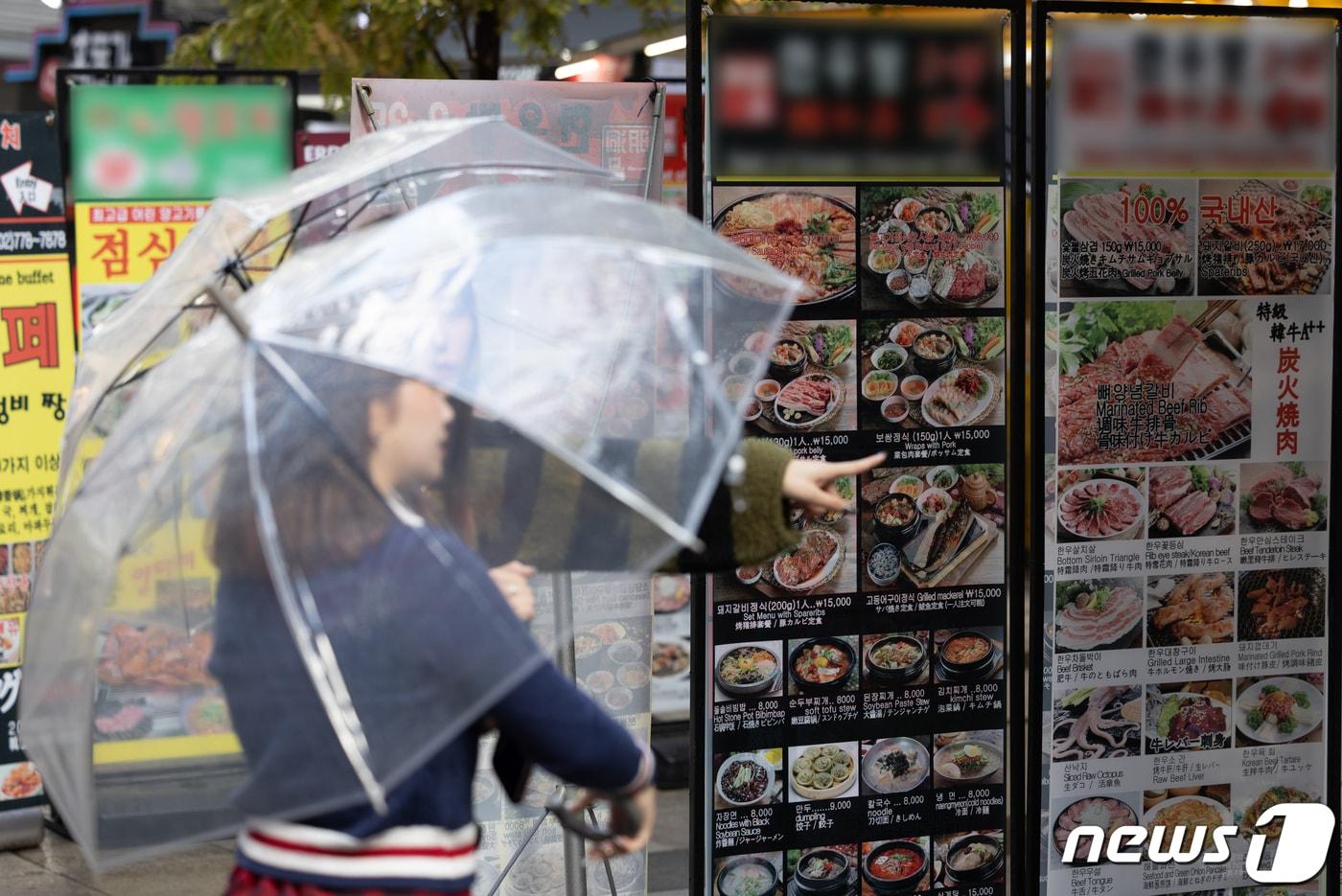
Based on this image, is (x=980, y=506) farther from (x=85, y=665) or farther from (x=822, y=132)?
(x=85, y=665)

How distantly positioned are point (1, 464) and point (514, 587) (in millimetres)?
4206

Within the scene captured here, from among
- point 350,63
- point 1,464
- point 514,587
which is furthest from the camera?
point 350,63

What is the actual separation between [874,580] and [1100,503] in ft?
2.23

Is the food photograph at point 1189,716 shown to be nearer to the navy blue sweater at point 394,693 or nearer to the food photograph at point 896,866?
the food photograph at point 896,866

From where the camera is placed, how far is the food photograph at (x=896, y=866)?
440 cm

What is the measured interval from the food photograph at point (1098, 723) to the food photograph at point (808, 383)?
1067mm

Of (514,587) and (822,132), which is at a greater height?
(822,132)

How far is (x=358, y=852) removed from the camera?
2.28m

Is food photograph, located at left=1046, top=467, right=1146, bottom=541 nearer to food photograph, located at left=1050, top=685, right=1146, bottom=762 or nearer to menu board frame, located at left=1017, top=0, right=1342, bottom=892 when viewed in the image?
menu board frame, located at left=1017, top=0, right=1342, bottom=892

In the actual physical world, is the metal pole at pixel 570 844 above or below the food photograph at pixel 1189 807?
A: above

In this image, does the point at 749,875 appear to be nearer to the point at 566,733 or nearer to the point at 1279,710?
the point at 1279,710

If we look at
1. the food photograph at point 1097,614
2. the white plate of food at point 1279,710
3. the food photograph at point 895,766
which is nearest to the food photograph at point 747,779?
the food photograph at point 895,766

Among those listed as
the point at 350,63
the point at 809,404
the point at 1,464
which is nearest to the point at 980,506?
the point at 809,404

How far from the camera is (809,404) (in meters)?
4.15
